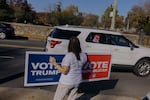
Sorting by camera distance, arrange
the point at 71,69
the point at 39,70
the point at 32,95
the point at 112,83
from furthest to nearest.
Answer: the point at 112,83
the point at 32,95
the point at 39,70
the point at 71,69

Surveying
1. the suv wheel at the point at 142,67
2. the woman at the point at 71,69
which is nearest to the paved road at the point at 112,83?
the suv wheel at the point at 142,67

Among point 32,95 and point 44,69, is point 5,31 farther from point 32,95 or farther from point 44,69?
point 44,69

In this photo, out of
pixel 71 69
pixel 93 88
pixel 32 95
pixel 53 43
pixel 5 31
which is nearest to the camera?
pixel 71 69

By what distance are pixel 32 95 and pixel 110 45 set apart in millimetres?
4682

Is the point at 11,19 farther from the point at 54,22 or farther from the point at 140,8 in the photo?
the point at 140,8

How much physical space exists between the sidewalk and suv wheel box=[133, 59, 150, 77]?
145 inches

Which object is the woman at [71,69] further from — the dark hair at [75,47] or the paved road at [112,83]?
the paved road at [112,83]

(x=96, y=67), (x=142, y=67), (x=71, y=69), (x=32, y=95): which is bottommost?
(x=32, y=95)

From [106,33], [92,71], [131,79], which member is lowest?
[131,79]

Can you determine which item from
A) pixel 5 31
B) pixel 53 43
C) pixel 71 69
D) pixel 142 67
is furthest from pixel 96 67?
pixel 5 31

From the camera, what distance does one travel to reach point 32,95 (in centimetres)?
767

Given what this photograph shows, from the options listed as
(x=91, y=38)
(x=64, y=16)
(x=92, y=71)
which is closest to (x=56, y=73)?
(x=92, y=71)

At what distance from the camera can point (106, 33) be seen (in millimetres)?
11578

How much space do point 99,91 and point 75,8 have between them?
289 ft
